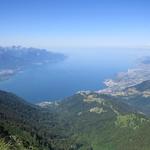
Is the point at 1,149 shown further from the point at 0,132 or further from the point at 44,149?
the point at 44,149

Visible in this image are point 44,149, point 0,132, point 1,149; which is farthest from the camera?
point 44,149

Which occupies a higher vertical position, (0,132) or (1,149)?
(1,149)

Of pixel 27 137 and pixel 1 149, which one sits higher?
pixel 1 149

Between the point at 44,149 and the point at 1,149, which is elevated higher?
the point at 1,149

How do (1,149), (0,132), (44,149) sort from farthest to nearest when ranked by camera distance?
(44,149) → (0,132) → (1,149)

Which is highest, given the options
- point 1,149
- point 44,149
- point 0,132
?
point 1,149

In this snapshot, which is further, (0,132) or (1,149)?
(0,132)

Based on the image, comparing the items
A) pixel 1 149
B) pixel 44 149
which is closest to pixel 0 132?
pixel 44 149

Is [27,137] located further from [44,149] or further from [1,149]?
[1,149]

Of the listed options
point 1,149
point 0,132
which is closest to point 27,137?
point 0,132
